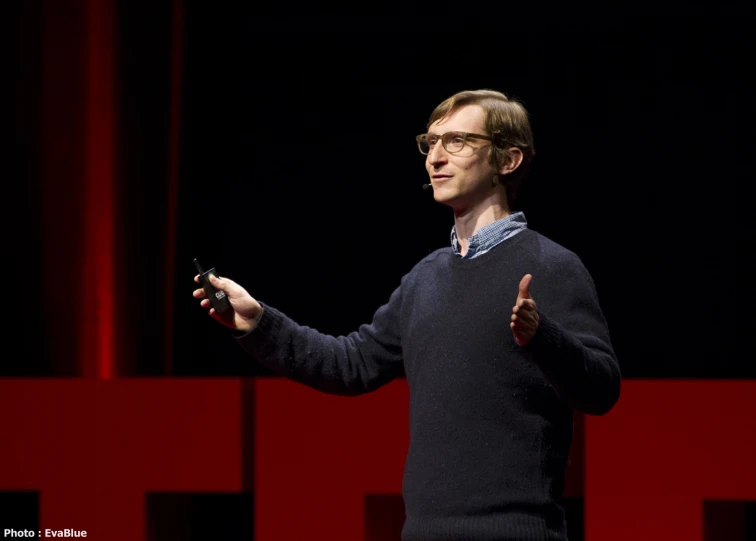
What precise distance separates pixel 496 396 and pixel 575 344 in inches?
8.9

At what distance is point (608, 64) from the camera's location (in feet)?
12.3

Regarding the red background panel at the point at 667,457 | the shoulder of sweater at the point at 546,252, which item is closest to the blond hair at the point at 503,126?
the shoulder of sweater at the point at 546,252

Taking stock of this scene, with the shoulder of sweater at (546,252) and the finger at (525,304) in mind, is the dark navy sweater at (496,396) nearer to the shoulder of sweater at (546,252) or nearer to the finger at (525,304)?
the shoulder of sweater at (546,252)

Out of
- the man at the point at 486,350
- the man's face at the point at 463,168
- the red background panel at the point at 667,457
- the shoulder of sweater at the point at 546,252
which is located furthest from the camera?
the red background panel at the point at 667,457

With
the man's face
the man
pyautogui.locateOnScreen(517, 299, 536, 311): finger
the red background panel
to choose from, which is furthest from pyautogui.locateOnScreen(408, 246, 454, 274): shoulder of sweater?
the red background panel

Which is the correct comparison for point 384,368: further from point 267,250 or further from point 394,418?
point 267,250

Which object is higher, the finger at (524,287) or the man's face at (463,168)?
the man's face at (463,168)

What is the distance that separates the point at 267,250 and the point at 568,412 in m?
2.10

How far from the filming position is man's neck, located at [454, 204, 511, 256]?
7.40ft

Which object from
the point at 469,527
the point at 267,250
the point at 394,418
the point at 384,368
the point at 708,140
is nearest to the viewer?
the point at 469,527

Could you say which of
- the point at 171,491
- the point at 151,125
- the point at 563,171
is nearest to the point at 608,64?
the point at 563,171

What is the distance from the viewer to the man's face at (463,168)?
7.36ft

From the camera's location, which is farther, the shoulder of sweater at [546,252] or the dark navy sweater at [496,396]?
the shoulder of sweater at [546,252]

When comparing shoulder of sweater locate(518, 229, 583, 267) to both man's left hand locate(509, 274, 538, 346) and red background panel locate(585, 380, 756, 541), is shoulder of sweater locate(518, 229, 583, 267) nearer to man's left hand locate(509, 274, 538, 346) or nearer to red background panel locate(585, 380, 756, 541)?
man's left hand locate(509, 274, 538, 346)
